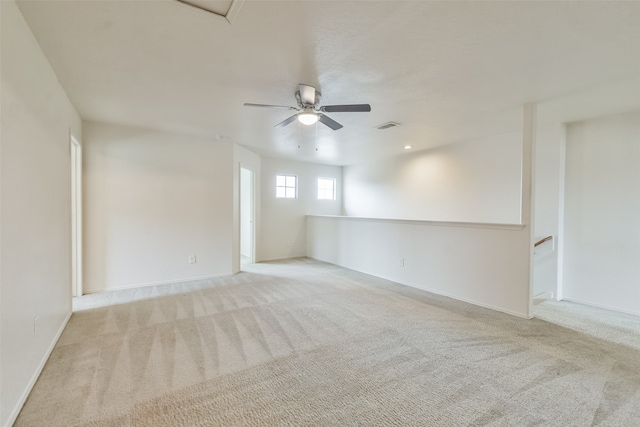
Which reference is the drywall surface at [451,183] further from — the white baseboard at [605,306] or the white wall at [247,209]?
the white wall at [247,209]

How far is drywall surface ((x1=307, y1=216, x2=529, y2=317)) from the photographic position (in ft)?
10.4

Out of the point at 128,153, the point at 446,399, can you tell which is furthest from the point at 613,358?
the point at 128,153

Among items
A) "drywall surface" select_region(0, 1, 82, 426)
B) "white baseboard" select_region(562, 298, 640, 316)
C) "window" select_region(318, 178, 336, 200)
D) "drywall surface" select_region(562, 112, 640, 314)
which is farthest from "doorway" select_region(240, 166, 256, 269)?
"white baseboard" select_region(562, 298, 640, 316)

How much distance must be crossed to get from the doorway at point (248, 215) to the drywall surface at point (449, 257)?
2.01m

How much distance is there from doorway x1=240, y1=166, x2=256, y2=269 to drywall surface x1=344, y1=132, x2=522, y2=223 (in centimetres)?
280

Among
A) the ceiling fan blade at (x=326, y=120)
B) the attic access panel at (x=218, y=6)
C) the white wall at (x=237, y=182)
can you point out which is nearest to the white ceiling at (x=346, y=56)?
the attic access panel at (x=218, y=6)

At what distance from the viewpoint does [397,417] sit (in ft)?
5.21

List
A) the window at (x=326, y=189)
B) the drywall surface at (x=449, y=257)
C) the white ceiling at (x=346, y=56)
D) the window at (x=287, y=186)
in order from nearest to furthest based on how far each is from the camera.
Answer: the white ceiling at (x=346, y=56) → the drywall surface at (x=449, y=257) → the window at (x=287, y=186) → the window at (x=326, y=189)

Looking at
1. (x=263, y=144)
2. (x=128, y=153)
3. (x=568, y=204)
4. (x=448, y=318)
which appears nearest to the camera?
(x=448, y=318)

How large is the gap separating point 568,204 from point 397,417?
3.85 metres

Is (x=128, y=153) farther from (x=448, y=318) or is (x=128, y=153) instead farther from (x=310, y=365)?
(x=448, y=318)

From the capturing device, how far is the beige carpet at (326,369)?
1615 millimetres

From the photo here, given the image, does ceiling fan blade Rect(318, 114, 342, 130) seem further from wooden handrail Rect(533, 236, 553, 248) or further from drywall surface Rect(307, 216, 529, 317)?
wooden handrail Rect(533, 236, 553, 248)

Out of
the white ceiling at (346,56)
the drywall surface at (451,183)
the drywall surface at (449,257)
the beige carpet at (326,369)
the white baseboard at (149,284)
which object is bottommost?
the beige carpet at (326,369)
